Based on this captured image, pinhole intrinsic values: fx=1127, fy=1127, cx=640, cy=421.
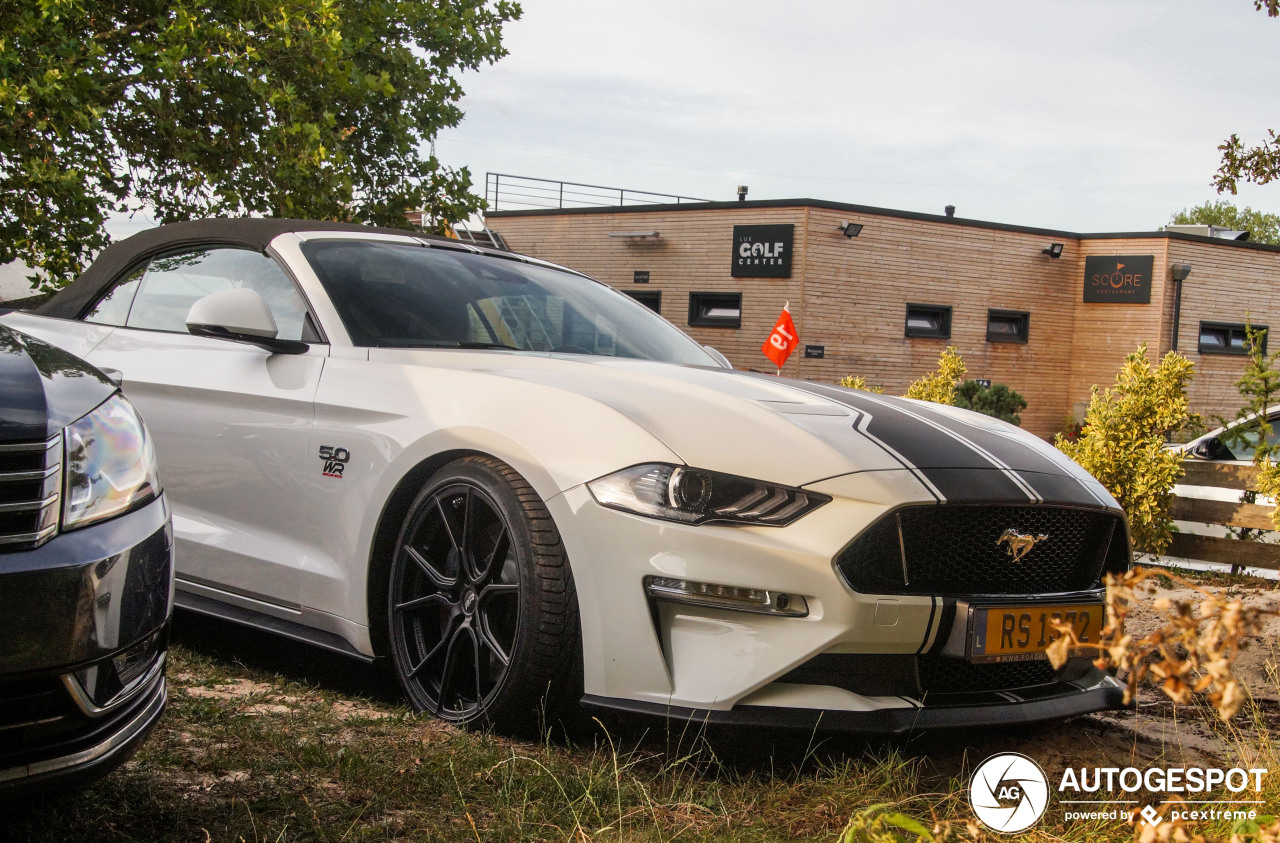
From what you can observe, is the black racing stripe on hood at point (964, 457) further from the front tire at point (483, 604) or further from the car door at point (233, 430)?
the car door at point (233, 430)

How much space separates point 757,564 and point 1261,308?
3468 cm

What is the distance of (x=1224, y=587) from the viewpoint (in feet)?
24.7

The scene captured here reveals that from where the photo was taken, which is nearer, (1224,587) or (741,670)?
(741,670)

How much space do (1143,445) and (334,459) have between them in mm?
6488

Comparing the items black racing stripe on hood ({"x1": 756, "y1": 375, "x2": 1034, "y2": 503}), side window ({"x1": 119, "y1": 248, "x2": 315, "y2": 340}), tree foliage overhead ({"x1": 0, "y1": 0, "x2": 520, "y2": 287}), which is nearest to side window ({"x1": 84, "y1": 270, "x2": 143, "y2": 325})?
side window ({"x1": 119, "y1": 248, "x2": 315, "y2": 340})

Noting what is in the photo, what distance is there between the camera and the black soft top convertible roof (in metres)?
4.02

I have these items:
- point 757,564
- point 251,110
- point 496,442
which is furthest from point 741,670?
point 251,110

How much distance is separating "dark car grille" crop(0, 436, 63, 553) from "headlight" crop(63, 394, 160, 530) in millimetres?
35

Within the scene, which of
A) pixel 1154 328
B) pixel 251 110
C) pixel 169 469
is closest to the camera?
pixel 169 469

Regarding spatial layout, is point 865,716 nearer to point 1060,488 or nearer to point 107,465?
point 1060,488

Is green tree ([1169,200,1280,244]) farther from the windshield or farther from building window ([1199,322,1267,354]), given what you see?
the windshield

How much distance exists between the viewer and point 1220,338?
106ft

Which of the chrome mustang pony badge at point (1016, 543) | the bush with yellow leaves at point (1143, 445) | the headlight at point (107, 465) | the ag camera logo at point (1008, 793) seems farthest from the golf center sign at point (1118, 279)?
the headlight at point (107, 465)

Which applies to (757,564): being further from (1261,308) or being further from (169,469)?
(1261,308)
